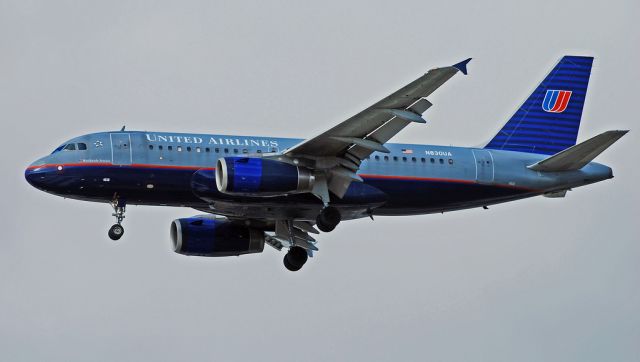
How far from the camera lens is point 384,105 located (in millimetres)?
46219

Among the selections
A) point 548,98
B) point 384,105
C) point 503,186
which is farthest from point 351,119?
point 548,98

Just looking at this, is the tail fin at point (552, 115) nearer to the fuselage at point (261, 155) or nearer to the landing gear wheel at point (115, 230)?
the fuselage at point (261, 155)

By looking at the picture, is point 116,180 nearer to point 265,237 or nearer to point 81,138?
point 81,138

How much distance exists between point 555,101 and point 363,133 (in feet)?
43.6

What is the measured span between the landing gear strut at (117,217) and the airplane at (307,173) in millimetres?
52

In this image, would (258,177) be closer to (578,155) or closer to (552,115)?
(578,155)

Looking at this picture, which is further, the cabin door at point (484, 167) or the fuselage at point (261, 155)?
the cabin door at point (484, 167)

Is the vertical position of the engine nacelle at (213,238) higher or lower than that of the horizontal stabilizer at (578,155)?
higher

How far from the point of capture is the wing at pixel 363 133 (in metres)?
44.8

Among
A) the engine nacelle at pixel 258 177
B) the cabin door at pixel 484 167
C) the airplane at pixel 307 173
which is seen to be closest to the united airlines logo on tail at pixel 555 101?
the airplane at pixel 307 173

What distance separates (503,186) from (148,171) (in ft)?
45.8

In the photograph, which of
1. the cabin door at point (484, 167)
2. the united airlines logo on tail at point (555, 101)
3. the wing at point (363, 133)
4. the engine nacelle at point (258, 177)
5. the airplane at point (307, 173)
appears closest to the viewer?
the wing at point (363, 133)

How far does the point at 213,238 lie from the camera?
5559 cm

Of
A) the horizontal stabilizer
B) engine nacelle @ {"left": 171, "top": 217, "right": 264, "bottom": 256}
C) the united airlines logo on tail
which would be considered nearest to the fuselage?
the horizontal stabilizer
